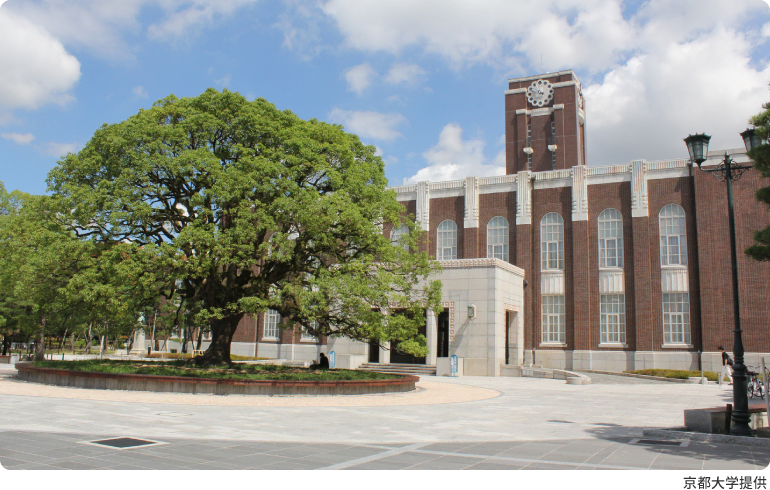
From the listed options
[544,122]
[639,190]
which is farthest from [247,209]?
[544,122]

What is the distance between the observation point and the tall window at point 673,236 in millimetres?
35656

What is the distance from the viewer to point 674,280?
35.5m

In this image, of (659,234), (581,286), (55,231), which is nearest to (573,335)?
(581,286)

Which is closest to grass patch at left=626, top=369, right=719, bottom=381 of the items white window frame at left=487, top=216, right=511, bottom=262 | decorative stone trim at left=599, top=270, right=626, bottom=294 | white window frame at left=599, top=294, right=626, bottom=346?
white window frame at left=599, top=294, right=626, bottom=346

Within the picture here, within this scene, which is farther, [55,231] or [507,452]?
[55,231]

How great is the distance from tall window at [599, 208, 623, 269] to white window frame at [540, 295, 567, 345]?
11.9ft

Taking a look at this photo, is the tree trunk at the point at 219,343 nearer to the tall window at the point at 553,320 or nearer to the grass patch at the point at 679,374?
the grass patch at the point at 679,374

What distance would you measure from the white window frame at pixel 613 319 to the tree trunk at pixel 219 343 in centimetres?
2392

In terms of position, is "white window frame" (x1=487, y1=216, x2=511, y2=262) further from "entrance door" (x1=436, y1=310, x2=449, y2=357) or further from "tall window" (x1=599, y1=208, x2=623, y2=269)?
"entrance door" (x1=436, y1=310, x2=449, y2=357)

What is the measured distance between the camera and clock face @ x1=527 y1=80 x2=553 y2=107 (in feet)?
185

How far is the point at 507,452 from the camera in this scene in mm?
8758

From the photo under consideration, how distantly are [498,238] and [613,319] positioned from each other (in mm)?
8791
